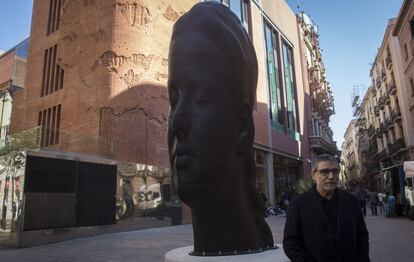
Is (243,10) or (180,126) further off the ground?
(243,10)

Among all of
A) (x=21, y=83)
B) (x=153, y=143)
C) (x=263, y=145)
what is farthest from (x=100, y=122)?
(x=21, y=83)

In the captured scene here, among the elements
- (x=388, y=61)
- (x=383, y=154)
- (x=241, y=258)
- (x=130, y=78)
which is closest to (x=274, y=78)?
(x=388, y=61)

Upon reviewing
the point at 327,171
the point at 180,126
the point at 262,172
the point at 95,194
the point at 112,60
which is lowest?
the point at 327,171

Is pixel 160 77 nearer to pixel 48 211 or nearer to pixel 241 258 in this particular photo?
pixel 48 211

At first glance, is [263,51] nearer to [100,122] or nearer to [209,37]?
[100,122]

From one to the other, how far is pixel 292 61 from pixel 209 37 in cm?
3341

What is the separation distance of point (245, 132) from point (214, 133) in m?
0.66

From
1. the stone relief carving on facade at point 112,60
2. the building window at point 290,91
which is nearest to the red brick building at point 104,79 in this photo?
the stone relief carving on facade at point 112,60

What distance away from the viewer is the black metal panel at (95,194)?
45.5ft

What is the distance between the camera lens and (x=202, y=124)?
6.06 metres

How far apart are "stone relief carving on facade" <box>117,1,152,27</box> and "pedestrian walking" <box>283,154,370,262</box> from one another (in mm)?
18581

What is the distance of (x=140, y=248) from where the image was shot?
10.6 m

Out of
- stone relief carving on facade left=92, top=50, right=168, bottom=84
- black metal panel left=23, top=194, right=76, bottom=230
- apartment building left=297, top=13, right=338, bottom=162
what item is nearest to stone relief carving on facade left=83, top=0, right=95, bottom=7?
stone relief carving on facade left=92, top=50, right=168, bottom=84

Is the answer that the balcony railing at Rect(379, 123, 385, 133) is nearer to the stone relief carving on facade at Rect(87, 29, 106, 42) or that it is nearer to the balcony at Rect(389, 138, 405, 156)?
the balcony at Rect(389, 138, 405, 156)
